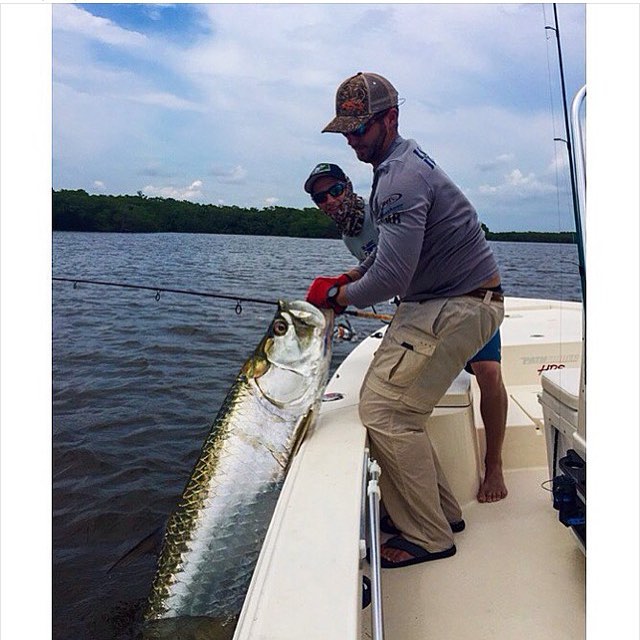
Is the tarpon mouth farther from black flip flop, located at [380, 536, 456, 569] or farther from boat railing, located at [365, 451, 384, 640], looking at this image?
black flip flop, located at [380, 536, 456, 569]

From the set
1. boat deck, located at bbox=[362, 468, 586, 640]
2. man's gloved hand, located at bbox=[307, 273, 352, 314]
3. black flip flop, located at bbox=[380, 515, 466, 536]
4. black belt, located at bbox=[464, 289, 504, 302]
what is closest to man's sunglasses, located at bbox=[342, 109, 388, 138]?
man's gloved hand, located at bbox=[307, 273, 352, 314]

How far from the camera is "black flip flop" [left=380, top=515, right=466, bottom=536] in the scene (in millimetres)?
2289

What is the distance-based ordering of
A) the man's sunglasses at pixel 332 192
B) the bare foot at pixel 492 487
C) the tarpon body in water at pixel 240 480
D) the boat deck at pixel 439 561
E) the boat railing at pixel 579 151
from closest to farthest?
the boat deck at pixel 439 561, the boat railing at pixel 579 151, the tarpon body in water at pixel 240 480, the bare foot at pixel 492 487, the man's sunglasses at pixel 332 192

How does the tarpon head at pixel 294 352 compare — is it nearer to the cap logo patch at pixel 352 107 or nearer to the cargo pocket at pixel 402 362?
the cargo pocket at pixel 402 362

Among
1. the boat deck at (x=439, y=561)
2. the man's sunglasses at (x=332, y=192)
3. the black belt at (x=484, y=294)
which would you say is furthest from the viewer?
the man's sunglasses at (x=332, y=192)

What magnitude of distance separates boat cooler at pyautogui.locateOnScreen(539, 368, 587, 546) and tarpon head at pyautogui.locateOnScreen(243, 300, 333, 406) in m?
0.76

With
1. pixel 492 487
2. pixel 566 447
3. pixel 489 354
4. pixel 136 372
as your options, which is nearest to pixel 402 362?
pixel 566 447

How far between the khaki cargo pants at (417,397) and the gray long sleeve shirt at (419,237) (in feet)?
0.30

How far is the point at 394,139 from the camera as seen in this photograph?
2.17m

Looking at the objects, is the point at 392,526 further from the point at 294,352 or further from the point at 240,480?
the point at 294,352

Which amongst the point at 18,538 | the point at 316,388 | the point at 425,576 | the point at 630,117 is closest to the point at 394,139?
the point at 316,388

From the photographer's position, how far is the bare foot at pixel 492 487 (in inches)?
103

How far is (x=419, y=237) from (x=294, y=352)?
58cm

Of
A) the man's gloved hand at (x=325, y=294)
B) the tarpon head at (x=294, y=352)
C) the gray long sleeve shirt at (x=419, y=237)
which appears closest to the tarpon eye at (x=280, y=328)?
the tarpon head at (x=294, y=352)
